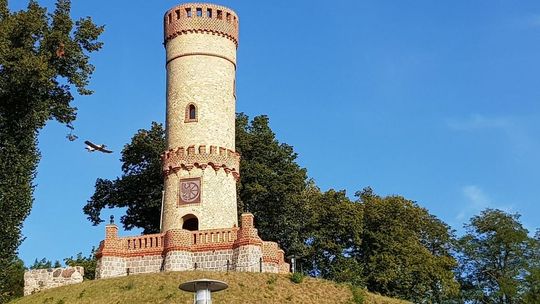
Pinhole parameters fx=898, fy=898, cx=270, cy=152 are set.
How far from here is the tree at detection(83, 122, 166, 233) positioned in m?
53.9

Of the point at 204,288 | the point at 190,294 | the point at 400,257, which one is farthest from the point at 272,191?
the point at 204,288

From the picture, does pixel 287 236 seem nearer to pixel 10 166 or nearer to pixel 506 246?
pixel 506 246

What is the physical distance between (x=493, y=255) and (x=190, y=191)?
23.5 metres

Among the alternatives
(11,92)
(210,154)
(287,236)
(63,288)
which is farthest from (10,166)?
(287,236)

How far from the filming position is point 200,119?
44.3 m

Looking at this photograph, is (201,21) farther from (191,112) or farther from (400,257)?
(400,257)

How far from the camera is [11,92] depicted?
39.6m

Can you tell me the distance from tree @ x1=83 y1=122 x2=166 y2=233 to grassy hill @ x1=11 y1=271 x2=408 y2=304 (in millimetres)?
15908

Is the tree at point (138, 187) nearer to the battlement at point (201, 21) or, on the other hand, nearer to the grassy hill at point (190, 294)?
the battlement at point (201, 21)

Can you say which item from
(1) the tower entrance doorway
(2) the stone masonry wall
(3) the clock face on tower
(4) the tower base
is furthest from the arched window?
(2) the stone masonry wall

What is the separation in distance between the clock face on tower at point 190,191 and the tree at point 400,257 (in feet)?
49.1

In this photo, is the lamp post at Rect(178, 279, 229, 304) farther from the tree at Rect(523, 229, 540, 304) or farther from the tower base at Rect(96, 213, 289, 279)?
the tree at Rect(523, 229, 540, 304)

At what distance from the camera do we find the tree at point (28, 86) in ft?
125

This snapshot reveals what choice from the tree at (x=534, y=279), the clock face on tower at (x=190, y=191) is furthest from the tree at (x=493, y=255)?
the clock face on tower at (x=190, y=191)
